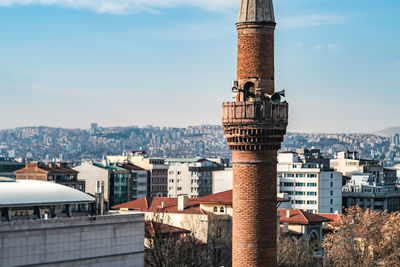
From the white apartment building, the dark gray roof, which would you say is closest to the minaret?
the dark gray roof

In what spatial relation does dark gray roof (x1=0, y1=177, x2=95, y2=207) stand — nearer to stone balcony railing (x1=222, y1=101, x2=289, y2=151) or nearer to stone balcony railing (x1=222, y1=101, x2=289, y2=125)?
stone balcony railing (x1=222, y1=101, x2=289, y2=151)

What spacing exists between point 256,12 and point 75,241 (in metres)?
30.0

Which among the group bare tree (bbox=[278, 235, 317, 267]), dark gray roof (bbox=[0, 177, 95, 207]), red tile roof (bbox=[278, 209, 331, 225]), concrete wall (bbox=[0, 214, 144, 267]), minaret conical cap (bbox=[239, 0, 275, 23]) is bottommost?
bare tree (bbox=[278, 235, 317, 267])

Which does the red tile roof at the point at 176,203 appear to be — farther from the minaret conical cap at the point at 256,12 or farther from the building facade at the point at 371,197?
the building facade at the point at 371,197

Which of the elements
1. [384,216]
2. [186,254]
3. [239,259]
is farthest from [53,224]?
[384,216]

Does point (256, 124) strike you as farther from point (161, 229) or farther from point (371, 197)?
point (371, 197)

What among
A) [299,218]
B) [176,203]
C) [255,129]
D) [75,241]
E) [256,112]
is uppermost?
[256,112]

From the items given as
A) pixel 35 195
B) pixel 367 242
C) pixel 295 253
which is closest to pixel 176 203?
pixel 295 253

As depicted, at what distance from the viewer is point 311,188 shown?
181125 millimetres

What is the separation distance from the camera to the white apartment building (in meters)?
180

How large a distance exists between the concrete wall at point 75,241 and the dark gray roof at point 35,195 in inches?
102

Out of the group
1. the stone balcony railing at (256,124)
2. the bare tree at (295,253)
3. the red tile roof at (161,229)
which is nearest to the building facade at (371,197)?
the bare tree at (295,253)

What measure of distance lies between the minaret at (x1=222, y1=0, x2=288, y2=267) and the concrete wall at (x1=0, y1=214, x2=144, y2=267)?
2460cm

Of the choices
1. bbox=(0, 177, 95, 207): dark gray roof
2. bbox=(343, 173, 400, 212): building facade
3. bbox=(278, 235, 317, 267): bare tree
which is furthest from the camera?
bbox=(343, 173, 400, 212): building facade
